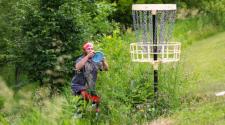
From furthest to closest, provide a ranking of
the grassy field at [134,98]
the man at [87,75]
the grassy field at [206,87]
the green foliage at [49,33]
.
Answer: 1. the green foliage at [49,33]
2. the man at [87,75]
3. the grassy field at [206,87]
4. the grassy field at [134,98]

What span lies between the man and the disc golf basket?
27.8 inches

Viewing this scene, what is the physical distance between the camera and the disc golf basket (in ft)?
31.7

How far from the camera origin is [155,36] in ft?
32.1

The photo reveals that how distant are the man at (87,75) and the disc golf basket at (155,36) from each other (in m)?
0.71

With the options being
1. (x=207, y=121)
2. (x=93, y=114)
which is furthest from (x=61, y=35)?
(x=207, y=121)

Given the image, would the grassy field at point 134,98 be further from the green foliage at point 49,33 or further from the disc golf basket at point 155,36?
the green foliage at point 49,33

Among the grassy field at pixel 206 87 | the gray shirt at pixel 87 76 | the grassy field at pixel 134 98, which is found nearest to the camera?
the grassy field at pixel 134 98

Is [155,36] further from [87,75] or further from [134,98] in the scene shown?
[87,75]

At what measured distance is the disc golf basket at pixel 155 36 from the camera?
31.7 feet

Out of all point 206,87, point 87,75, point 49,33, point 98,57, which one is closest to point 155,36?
point 98,57

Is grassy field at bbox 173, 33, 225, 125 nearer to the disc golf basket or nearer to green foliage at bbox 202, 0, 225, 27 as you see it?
the disc golf basket

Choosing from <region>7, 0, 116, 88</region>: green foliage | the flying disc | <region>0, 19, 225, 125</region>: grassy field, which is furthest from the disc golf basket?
<region>7, 0, 116, 88</region>: green foliage

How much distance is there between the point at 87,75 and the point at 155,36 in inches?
51.7

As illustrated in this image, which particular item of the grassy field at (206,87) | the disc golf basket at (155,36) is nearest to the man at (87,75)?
the disc golf basket at (155,36)
